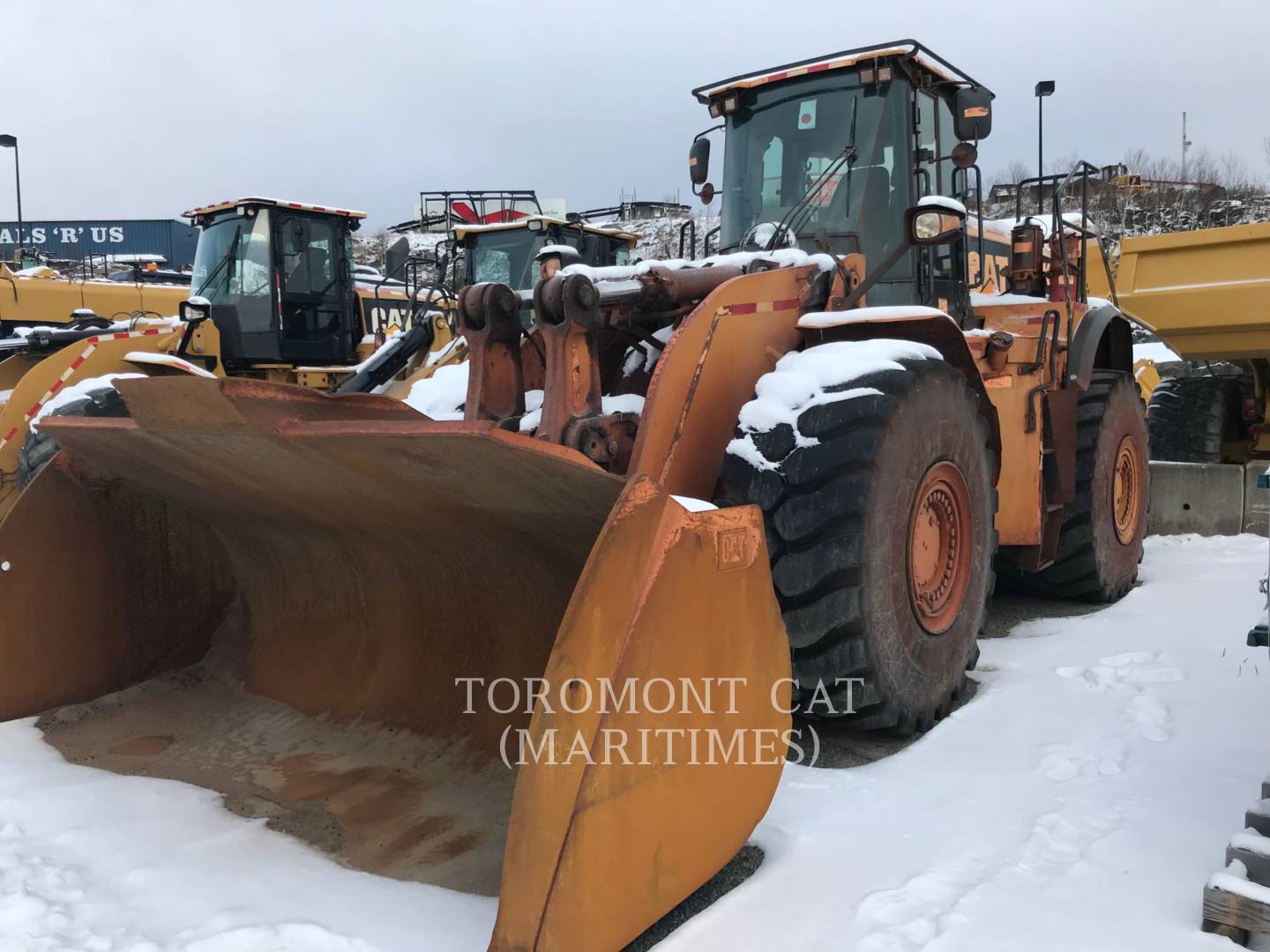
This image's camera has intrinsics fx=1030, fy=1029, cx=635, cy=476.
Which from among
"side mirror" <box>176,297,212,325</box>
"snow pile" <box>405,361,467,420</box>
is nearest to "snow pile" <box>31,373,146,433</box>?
"side mirror" <box>176,297,212,325</box>

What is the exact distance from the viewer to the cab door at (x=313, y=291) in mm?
9930

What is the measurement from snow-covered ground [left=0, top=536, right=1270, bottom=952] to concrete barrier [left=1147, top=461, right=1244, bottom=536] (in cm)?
443

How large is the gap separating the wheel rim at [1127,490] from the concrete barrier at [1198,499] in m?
1.73

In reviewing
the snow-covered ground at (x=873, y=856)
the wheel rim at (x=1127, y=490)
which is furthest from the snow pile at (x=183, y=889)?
the wheel rim at (x=1127, y=490)

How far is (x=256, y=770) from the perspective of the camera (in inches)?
131

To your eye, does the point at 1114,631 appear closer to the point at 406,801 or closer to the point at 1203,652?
the point at 1203,652

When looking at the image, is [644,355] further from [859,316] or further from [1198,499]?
[1198,499]

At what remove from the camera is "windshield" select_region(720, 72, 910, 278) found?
4.52 metres

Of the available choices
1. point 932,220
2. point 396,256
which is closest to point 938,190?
point 932,220

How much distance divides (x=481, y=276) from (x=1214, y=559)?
810cm

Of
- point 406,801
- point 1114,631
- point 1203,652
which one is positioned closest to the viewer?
point 406,801

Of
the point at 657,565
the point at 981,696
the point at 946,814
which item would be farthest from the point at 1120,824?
the point at 657,565

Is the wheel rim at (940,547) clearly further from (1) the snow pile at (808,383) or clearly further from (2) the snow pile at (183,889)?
(2) the snow pile at (183,889)

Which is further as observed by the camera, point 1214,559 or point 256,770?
point 1214,559
